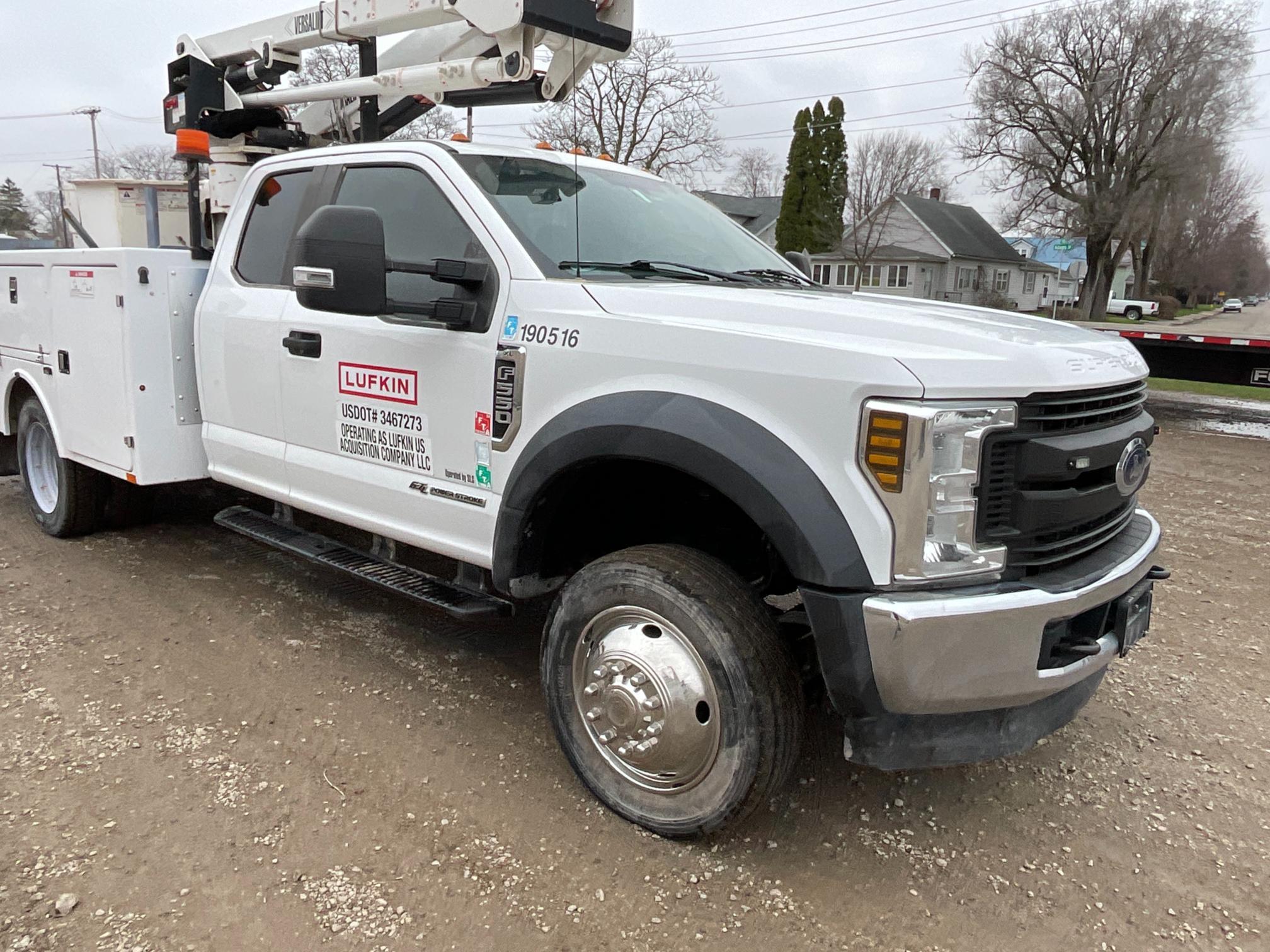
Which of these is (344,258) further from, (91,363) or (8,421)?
(8,421)

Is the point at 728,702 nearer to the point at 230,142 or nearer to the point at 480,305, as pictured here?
the point at 480,305

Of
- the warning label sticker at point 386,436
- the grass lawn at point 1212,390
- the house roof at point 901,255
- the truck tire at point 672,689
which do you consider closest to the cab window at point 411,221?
the warning label sticker at point 386,436

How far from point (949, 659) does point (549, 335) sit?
1.49 metres

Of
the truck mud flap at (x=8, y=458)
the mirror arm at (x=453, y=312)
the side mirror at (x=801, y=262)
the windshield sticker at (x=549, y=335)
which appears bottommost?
the truck mud flap at (x=8, y=458)

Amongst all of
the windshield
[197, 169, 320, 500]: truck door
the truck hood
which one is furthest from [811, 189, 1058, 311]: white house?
the truck hood

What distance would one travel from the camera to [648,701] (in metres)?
2.78

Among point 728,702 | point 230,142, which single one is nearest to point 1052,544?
point 728,702

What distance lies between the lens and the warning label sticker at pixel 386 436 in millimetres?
3402

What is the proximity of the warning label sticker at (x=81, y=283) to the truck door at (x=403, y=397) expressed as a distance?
1500 millimetres

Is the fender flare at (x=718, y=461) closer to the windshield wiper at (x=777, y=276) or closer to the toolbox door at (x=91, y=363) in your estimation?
the windshield wiper at (x=777, y=276)

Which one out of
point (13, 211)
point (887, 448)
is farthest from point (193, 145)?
point (13, 211)

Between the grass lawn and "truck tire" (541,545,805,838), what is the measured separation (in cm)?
1505

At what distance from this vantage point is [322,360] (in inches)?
147

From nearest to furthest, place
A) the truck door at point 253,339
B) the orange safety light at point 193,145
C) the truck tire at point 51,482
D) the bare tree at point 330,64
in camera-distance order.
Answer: the truck door at point 253,339 < the orange safety light at point 193,145 < the truck tire at point 51,482 < the bare tree at point 330,64
